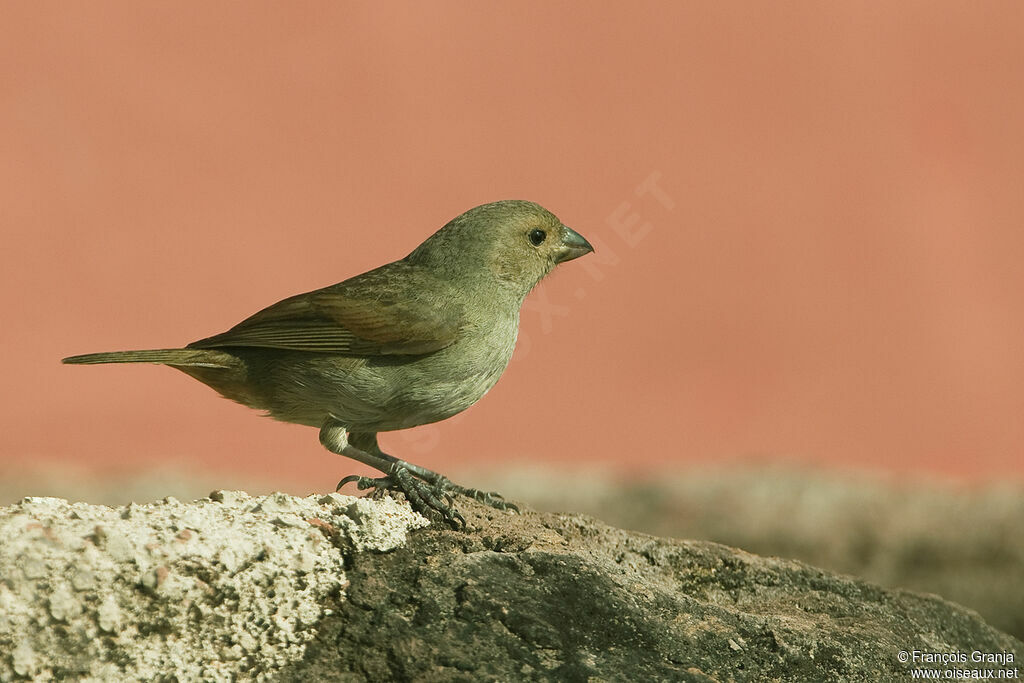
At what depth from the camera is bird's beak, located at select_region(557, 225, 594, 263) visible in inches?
205

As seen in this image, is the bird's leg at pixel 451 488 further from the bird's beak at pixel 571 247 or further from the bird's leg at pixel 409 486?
the bird's beak at pixel 571 247

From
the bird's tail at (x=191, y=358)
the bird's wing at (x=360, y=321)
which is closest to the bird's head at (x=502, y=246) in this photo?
the bird's wing at (x=360, y=321)

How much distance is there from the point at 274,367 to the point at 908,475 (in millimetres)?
5232

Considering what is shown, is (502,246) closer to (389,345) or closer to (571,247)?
(571,247)

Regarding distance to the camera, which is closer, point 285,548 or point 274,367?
point 285,548

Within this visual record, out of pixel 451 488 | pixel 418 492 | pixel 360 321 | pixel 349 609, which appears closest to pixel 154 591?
pixel 349 609

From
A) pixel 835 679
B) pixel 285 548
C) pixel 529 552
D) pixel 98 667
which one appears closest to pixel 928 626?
pixel 835 679

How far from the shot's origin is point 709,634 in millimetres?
Answer: 3262

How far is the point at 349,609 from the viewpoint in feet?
10.2

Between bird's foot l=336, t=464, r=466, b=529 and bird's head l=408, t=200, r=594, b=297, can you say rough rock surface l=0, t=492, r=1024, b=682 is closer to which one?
bird's foot l=336, t=464, r=466, b=529

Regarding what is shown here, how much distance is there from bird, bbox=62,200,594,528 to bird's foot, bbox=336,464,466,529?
0.52 ft

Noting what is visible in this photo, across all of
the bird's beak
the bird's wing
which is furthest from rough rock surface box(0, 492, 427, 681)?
the bird's beak

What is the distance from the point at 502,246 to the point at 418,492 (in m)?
1.55

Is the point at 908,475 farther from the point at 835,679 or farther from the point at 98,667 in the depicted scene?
the point at 98,667
